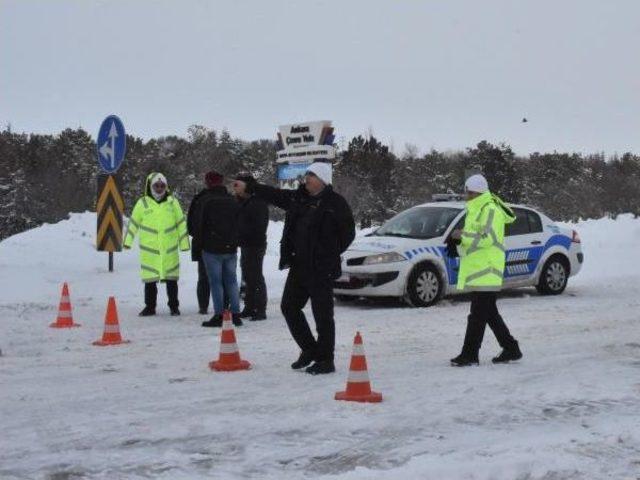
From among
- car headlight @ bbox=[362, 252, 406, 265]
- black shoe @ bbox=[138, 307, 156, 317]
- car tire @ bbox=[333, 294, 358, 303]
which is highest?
car headlight @ bbox=[362, 252, 406, 265]

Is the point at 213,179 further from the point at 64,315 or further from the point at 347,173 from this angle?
the point at 347,173

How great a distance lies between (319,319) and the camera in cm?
784

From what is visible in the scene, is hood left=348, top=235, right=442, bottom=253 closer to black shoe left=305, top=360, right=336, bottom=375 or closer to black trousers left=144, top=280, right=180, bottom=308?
black trousers left=144, top=280, right=180, bottom=308

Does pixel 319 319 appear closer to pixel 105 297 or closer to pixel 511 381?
pixel 511 381

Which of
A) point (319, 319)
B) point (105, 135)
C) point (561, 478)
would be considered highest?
point (105, 135)

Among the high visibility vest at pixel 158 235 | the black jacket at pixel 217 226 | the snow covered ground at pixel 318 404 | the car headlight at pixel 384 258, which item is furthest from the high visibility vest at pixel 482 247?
the high visibility vest at pixel 158 235

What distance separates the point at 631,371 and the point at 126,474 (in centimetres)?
489

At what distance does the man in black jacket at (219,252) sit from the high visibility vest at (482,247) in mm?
3625

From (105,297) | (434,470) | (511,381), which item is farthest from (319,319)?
(105,297)

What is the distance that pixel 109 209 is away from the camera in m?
15.1

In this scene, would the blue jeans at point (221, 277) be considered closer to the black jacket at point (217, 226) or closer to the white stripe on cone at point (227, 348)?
the black jacket at point (217, 226)

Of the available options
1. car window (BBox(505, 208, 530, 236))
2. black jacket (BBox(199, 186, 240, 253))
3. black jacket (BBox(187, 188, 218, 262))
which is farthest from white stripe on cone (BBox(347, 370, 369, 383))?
car window (BBox(505, 208, 530, 236))

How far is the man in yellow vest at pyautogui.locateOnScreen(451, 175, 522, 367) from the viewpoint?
833cm

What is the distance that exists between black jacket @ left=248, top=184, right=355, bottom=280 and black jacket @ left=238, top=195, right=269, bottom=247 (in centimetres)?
402
